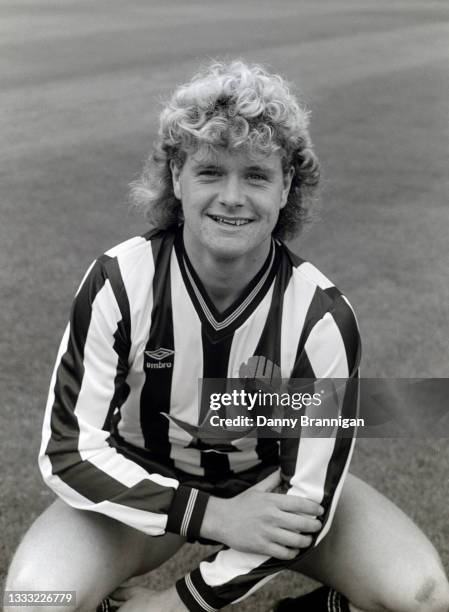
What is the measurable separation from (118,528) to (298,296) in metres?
0.50

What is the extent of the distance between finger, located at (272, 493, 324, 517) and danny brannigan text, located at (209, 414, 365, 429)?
119 millimetres

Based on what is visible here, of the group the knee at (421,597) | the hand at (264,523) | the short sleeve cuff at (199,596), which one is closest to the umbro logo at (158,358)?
the hand at (264,523)

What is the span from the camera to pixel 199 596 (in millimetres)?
1166

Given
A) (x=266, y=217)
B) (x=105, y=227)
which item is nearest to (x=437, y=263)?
(x=105, y=227)

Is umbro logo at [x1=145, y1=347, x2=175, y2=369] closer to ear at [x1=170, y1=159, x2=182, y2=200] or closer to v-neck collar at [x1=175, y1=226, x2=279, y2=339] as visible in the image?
v-neck collar at [x1=175, y1=226, x2=279, y2=339]

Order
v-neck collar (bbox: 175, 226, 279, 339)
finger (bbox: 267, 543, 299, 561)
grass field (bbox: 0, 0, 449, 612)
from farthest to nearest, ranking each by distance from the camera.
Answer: grass field (bbox: 0, 0, 449, 612), v-neck collar (bbox: 175, 226, 279, 339), finger (bbox: 267, 543, 299, 561)

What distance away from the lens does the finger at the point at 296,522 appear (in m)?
1.15

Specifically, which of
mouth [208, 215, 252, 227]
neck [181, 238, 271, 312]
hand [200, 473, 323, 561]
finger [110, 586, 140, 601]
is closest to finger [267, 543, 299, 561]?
hand [200, 473, 323, 561]

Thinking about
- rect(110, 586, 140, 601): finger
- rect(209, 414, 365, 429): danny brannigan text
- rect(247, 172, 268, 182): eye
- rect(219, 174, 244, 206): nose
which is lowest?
rect(110, 586, 140, 601): finger

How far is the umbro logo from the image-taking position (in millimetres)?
1271

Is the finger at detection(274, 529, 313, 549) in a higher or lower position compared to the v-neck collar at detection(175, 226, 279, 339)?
lower

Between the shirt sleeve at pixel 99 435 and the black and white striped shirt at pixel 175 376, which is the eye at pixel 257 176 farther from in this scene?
the shirt sleeve at pixel 99 435

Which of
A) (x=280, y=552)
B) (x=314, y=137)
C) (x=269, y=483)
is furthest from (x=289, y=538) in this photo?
(x=314, y=137)

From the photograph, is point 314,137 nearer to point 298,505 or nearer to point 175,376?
point 175,376
